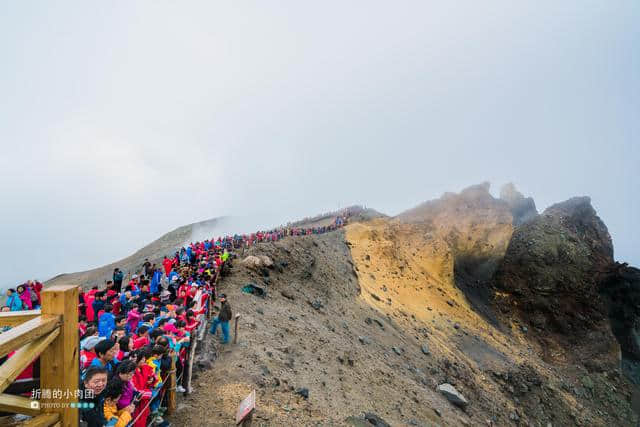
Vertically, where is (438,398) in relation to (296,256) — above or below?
below

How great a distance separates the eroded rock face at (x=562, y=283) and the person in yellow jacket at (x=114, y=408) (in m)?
38.6

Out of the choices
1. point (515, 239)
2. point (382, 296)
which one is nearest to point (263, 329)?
point (382, 296)

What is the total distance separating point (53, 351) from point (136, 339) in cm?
590

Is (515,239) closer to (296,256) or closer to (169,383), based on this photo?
(296,256)

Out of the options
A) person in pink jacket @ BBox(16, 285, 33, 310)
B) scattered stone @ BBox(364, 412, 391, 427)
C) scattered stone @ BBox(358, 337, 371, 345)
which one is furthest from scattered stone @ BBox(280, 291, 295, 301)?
person in pink jacket @ BBox(16, 285, 33, 310)

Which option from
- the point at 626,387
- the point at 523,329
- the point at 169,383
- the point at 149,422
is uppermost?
the point at 169,383

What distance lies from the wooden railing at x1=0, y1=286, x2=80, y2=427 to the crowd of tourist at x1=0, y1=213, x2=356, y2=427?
169 cm

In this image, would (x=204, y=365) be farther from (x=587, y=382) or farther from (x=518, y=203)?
(x=518, y=203)

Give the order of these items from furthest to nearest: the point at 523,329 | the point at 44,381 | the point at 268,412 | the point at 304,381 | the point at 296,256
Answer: the point at 523,329 < the point at 296,256 < the point at 304,381 < the point at 268,412 < the point at 44,381

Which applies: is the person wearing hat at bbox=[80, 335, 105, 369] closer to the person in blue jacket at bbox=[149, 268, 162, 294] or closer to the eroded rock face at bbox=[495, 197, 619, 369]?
the person in blue jacket at bbox=[149, 268, 162, 294]

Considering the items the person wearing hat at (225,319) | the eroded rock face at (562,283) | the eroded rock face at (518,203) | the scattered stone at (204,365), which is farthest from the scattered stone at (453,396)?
the eroded rock face at (518,203)

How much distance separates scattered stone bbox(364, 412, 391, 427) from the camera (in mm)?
9391

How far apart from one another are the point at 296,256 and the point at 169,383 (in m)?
16.4

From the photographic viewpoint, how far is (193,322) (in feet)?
30.7
